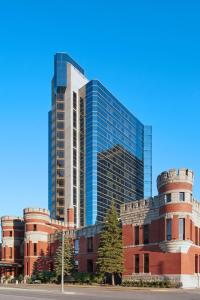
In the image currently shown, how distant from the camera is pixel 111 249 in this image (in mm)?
66562

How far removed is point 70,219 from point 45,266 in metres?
→ 17.7

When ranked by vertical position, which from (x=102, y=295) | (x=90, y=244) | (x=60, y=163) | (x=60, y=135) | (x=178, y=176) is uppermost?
(x=60, y=135)

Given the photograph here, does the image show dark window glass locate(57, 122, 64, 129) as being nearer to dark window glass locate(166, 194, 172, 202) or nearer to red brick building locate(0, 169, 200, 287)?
red brick building locate(0, 169, 200, 287)

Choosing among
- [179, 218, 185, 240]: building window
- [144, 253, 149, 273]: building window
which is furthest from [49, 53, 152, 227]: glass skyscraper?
[179, 218, 185, 240]: building window

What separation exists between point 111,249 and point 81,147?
118980 mm

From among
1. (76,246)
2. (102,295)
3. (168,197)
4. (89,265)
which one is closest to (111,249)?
(168,197)

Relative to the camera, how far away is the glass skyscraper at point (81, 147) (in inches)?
6924

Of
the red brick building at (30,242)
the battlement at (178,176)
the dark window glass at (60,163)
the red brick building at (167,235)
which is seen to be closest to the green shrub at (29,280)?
the red brick building at (30,242)

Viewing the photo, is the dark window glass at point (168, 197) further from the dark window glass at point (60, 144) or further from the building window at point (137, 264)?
the dark window glass at point (60, 144)

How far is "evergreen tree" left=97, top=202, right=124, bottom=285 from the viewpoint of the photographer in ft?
216

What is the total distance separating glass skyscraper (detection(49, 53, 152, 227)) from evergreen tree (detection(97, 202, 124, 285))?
10280cm

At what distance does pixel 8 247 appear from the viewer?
101 metres

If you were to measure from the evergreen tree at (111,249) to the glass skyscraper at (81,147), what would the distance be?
102802 mm

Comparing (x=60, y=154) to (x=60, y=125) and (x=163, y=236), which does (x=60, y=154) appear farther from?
(x=163, y=236)
